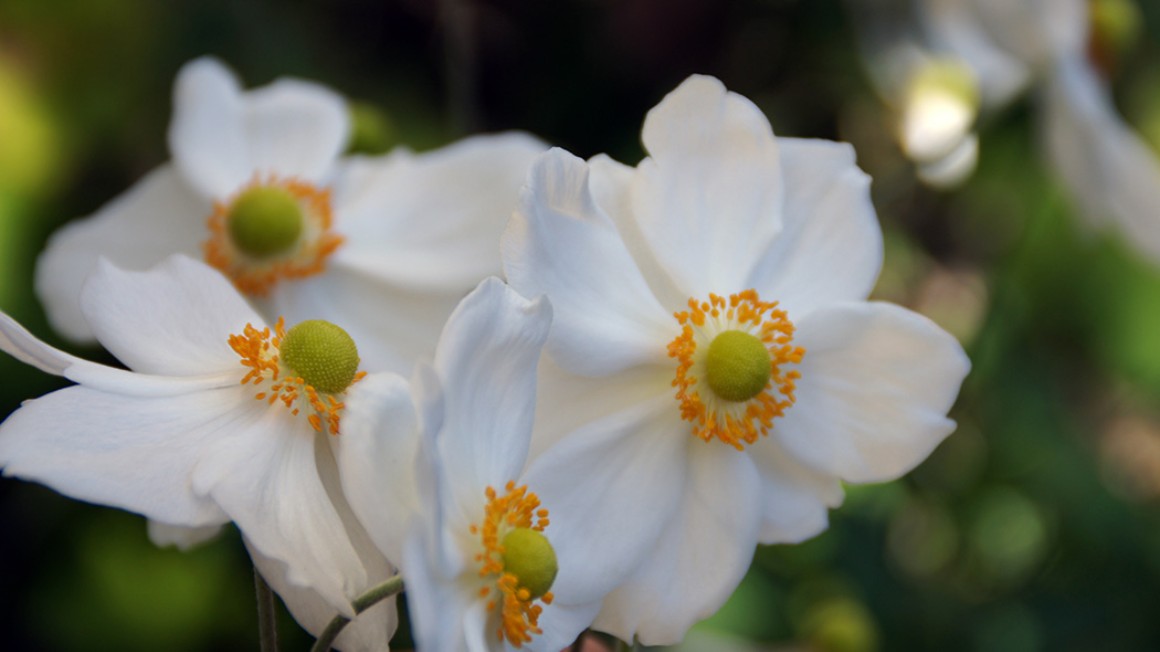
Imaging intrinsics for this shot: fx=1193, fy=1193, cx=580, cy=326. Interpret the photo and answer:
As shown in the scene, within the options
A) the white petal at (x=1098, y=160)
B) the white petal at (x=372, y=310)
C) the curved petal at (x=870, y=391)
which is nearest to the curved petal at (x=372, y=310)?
the white petal at (x=372, y=310)

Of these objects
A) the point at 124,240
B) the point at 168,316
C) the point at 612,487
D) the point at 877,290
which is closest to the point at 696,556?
the point at 612,487

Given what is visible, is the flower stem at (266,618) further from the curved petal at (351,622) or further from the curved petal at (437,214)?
the curved petal at (437,214)

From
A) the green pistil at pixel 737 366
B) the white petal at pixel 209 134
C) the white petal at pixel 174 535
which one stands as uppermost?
the white petal at pixel 209 134

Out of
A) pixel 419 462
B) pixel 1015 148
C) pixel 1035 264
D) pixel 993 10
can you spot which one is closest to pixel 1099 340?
pixel 1035 264

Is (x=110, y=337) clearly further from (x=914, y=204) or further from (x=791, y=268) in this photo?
(x=914, y=204)

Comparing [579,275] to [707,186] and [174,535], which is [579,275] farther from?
[174,535]
